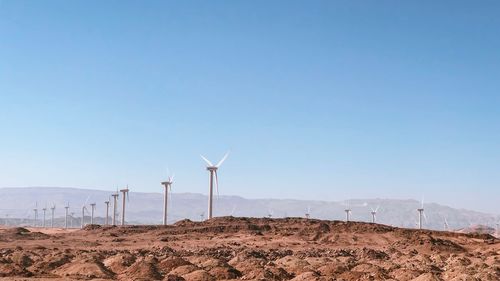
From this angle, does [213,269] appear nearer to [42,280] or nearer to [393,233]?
[42,280]

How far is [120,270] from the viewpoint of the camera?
43.5 meters

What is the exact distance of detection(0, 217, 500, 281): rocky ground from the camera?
3959cm

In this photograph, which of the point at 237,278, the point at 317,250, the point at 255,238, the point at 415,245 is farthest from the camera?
the point at 255,238

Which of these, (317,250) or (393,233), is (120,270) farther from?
(393,233)

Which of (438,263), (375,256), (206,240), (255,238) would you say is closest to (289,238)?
(255,238)

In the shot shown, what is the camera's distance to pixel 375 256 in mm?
57781

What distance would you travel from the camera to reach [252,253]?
57.5 meters

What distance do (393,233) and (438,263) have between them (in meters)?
31.4

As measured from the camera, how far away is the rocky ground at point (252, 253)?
39.6 m

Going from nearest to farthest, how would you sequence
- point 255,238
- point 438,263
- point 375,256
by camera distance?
point 438,263 → point 375,256 → point 255,238

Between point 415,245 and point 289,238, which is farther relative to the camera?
point 289,238

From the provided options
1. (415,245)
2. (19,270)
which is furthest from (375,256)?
(19,270)

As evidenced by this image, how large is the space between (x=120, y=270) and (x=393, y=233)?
4848 centimetres

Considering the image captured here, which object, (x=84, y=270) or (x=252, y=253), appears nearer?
(x=84, y=270)
